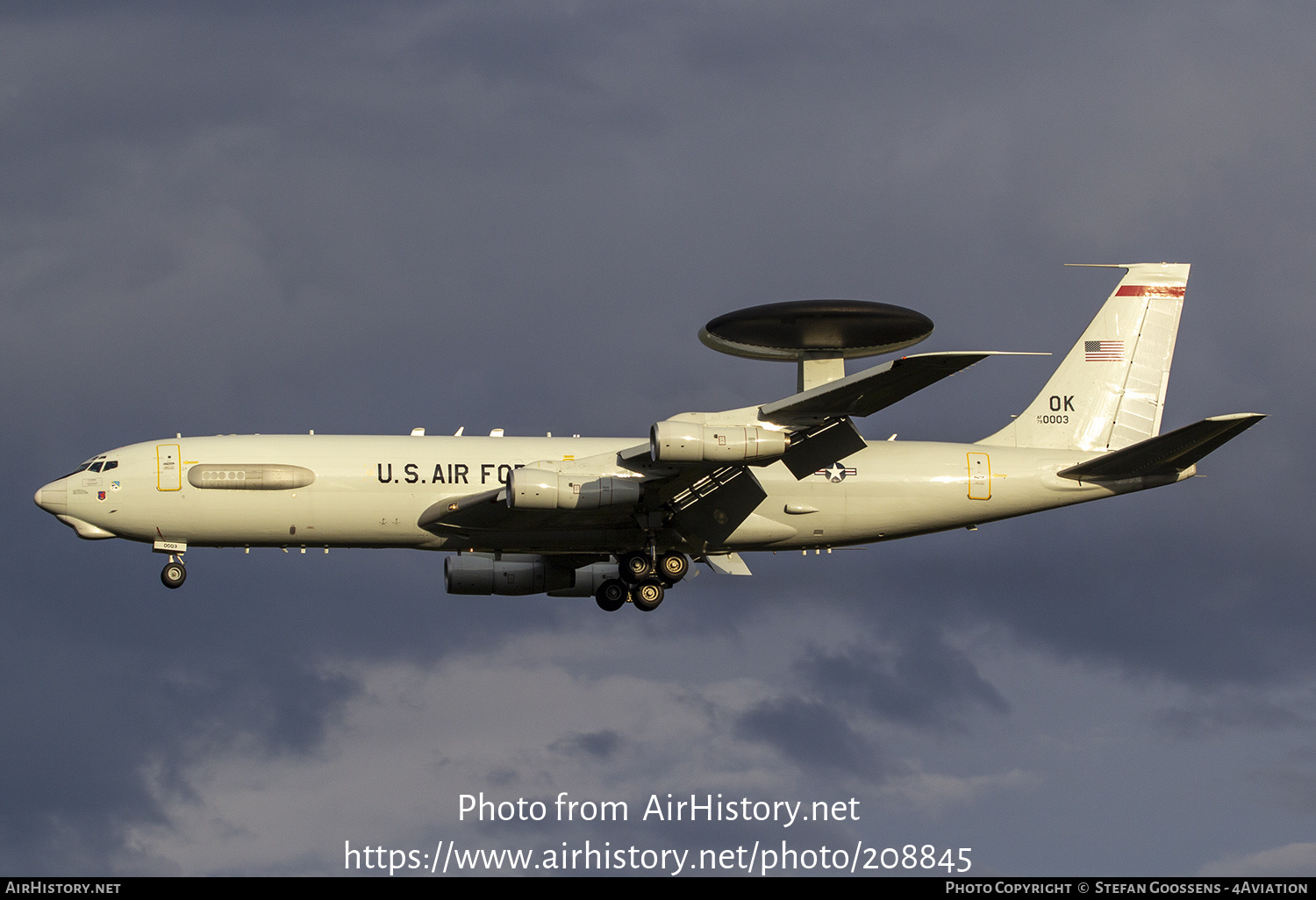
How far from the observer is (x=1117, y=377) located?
52406mm

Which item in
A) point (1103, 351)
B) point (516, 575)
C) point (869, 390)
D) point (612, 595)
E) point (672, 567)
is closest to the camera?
point (869, 390)

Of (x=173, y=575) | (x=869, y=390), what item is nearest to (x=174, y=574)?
(x=173, y=575)

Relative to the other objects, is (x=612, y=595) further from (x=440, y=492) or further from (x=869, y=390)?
(x=869, y=390)

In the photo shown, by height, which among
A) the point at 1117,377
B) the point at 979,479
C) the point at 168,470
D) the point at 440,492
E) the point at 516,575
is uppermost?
the point at 1117,377

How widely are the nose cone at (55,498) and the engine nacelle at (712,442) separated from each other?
1746cm

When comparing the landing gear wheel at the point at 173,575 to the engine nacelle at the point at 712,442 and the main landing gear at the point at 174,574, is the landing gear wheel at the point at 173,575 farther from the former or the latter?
the engine nacelle at the point at 712,442

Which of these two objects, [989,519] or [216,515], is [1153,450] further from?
[216,515]

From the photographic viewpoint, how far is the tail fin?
51.4m

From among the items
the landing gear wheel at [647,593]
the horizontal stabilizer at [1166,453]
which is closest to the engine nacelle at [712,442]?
the landing gear wheel at [647,593]

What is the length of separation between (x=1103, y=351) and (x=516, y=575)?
69.1 ft

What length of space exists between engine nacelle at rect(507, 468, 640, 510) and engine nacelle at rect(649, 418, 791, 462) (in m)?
2.48

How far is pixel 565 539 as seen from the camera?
47688 millimetres

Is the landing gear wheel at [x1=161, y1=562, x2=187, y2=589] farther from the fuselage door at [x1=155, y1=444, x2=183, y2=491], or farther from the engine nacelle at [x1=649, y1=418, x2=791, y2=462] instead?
the engine nacelle at [x1=649, y1=418, x2=791, y2=462]
